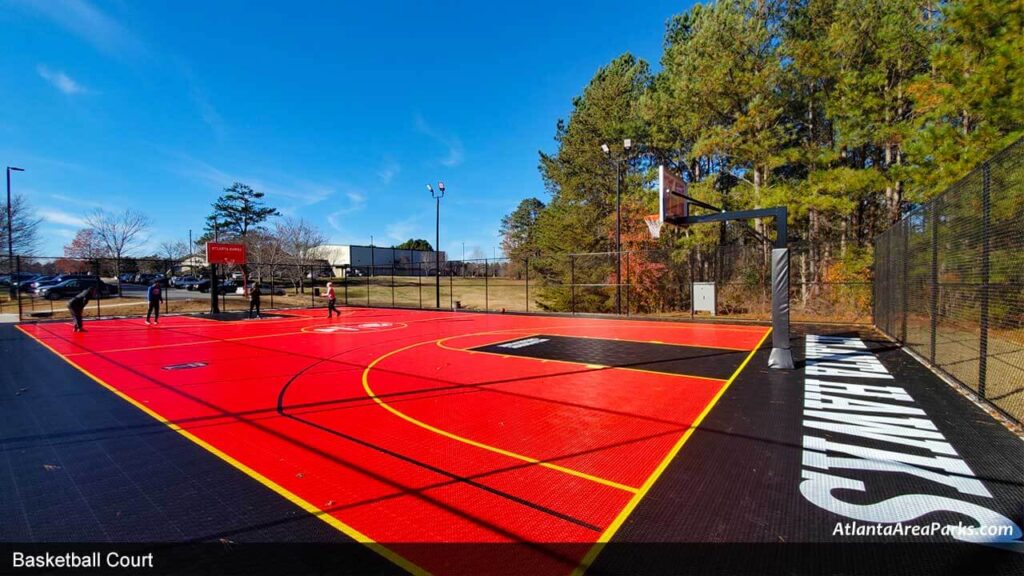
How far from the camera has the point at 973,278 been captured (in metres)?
6.66

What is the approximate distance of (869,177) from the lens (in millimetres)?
17469

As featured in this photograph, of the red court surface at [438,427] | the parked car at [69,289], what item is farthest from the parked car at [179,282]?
the red court surface at [438,427]

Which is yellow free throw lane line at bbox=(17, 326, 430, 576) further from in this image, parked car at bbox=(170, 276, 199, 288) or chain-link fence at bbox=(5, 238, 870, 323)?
parked car at bbox=(170, 276, 199, 288)

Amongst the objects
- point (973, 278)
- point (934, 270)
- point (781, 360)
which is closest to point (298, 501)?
point (781, 360)

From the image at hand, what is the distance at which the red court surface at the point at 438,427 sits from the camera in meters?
3.44

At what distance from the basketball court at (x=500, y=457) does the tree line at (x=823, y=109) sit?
30.6ft

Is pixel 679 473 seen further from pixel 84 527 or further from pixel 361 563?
pixel 84 527

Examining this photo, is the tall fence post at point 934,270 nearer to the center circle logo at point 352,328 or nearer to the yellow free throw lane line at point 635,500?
the yellow free throw lane line at point 635,500

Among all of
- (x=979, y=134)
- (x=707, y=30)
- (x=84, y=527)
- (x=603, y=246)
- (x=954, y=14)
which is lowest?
(x=84, y=527)

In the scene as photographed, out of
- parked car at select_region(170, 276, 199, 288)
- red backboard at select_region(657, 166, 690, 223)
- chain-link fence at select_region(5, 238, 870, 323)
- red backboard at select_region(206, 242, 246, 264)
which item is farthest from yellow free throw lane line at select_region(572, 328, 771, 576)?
parked car at select_region(170, 276, 199, 288)

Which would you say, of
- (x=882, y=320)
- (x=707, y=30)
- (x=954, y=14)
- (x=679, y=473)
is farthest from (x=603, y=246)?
(x=679, y=473)

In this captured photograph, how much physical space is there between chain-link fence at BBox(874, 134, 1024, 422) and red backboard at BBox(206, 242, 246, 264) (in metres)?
27.6

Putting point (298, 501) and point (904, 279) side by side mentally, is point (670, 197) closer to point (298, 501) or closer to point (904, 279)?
point (904, 279)

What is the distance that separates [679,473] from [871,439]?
2.58 metres
